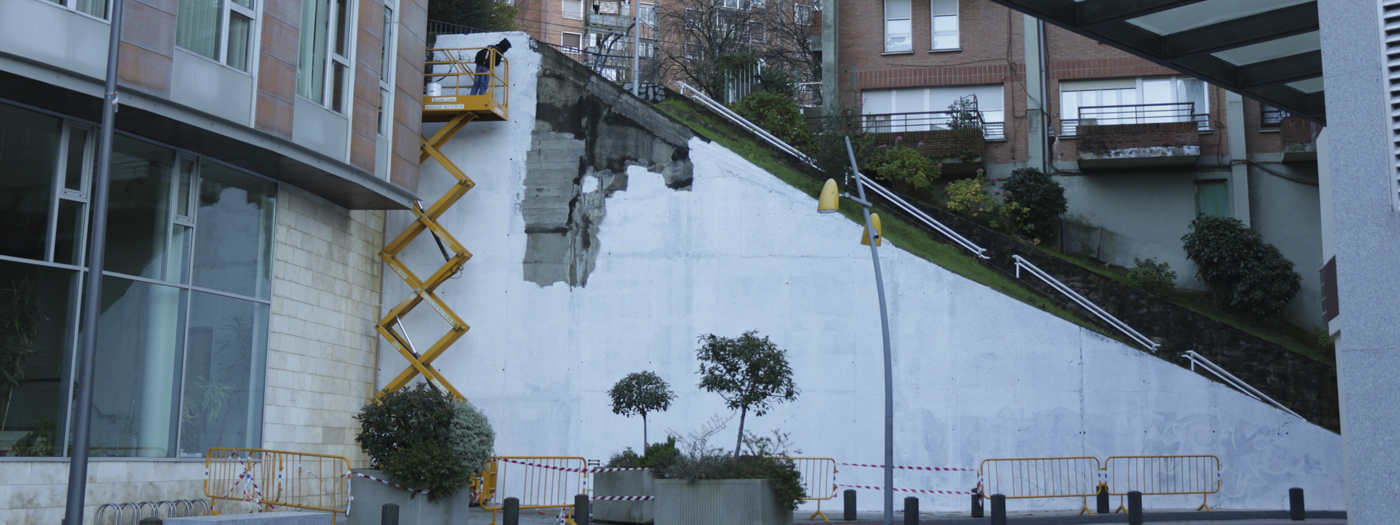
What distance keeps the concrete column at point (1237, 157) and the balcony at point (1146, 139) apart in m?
0.57

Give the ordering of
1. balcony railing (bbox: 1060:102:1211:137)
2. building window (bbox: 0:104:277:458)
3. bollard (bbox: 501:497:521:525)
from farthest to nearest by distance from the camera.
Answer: balcony railing (bbox: 1060:102:1211:137), bollard (bbox: 501:497:521:525), building window (bbox: 0:104:277:458)

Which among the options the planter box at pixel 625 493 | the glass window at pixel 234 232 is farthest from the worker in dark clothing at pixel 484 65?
the planter box at pixel 625 493

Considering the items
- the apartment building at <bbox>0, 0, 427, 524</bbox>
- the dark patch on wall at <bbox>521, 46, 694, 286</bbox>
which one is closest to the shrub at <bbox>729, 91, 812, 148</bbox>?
the dark patch on wall at <bbox>521, 46, 694, 286</bbox>

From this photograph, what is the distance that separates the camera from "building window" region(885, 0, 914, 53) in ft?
105

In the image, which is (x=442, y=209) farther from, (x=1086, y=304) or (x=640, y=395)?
(x=1086, y=304)

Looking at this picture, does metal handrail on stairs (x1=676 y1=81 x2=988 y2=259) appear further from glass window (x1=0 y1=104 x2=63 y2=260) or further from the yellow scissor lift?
glass window (x1=0 y1=104 x2=63 y2=260)

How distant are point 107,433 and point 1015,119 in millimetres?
23109

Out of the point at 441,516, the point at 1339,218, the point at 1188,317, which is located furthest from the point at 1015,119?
the point at 1339,218

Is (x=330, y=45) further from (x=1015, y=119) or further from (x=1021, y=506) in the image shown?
(x=1015, y=119)

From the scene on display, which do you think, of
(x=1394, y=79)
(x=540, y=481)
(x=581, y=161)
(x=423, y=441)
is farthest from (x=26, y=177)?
(x=1394, y=79)

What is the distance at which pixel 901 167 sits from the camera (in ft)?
90.4

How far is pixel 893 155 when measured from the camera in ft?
91.1

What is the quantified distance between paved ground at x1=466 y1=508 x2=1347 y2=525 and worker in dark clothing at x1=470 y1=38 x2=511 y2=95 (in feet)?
30.3

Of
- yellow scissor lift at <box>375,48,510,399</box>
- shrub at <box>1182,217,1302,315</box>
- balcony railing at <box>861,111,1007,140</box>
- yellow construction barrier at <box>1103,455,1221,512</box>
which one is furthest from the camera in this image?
balcony railing at <box>861,111,1007,140</box>
